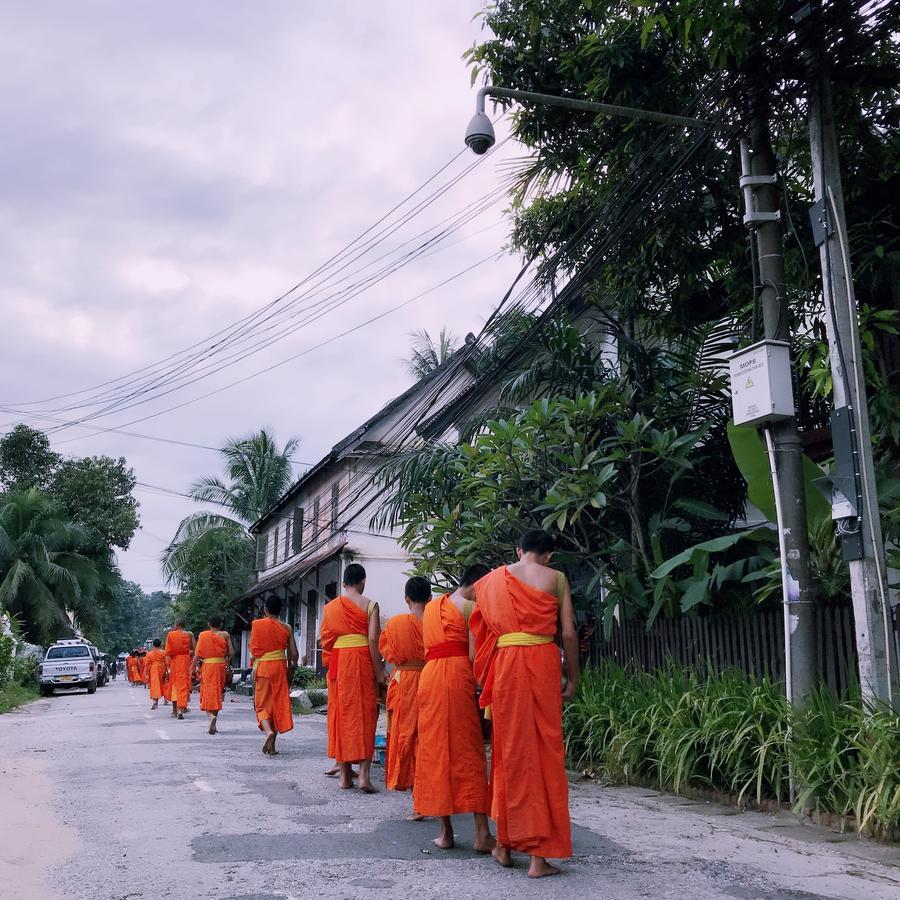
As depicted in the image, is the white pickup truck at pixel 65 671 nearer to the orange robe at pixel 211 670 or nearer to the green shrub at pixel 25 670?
the green shrub at pixel 25 670

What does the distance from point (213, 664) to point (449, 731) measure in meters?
9.36

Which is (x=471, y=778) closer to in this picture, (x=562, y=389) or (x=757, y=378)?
(x=757, y=378)

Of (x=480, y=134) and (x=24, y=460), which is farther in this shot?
(x=24, y=460)

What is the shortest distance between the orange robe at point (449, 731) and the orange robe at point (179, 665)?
12462 millimetres

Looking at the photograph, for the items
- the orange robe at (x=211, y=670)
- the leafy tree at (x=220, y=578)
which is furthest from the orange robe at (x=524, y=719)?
the leafy tree at (x=220, y=578)

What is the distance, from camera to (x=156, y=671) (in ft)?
71.4

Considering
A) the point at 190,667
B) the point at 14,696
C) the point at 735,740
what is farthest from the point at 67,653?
the point at 735,740

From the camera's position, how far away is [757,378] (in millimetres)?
7469

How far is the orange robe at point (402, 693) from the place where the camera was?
7227 millimetres

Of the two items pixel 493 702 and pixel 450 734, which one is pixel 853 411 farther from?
pixel 450 734

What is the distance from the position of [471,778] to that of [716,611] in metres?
4.02

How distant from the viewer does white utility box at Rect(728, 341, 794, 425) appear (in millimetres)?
7312

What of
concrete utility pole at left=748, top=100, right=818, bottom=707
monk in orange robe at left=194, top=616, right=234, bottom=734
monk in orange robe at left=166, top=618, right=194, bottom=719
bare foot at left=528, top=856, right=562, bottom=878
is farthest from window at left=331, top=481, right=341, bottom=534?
bare foot at left=528, top=856, right=562, bottom=878

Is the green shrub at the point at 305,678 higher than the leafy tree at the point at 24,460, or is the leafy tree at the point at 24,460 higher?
the leafy tree at the point at 24,460
